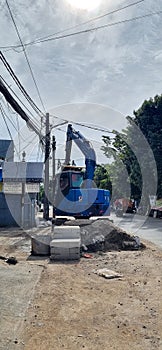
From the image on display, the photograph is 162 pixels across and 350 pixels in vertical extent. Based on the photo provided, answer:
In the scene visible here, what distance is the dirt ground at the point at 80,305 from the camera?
15.4 feet

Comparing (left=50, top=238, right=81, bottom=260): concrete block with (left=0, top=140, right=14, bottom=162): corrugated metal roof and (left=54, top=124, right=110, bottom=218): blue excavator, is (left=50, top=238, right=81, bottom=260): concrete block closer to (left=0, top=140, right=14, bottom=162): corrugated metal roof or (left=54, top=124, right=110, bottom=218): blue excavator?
(left=54, top=124, right=110, bottom=218): blue excavator

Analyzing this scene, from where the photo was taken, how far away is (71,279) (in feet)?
26.5

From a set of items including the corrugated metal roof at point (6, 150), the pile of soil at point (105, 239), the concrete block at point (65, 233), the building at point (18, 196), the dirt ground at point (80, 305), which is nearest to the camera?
the dirt ground at point (80, 305)

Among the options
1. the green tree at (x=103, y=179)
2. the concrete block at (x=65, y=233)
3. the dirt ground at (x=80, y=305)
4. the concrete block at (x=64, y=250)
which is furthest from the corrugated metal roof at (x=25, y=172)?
the green tree at (x=103, y=179)

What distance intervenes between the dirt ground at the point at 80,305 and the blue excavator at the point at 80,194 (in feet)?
17.3

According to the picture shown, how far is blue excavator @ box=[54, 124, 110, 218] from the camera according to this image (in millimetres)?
15523

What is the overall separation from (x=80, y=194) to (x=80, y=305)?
933cm

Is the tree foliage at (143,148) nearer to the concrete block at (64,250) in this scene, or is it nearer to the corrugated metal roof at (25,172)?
the corrugated metal roof at (25,172)

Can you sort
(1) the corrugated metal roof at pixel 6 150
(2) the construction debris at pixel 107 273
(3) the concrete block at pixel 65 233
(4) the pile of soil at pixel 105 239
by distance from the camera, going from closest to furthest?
1. (2) the construction debris at pixel 107 273
2. (3) the concrete block at pixel 65 233
3. (4) the pile of soil at pixel 105 239
4. (1) the corrugated metal roof at pixel 6 150

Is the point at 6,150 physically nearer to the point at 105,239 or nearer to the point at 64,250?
the point at 105,239

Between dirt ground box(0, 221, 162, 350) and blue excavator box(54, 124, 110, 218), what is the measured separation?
527 centimetres

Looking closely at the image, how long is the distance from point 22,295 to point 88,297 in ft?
3.97

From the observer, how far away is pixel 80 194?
15.4 metres

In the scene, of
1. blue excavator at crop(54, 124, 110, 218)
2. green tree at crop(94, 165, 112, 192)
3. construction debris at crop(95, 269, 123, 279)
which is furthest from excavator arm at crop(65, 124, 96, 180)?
green tree at crop(94, 165, 112, 192)
